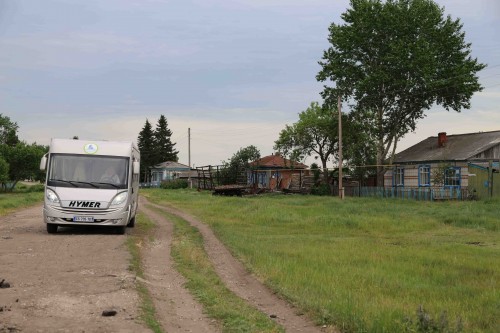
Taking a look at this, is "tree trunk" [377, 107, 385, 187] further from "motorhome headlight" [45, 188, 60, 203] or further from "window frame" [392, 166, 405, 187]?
"motorhome headlight" [45, 188, 60, 203]

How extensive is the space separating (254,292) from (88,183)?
326 inches

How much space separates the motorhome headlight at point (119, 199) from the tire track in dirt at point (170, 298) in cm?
249

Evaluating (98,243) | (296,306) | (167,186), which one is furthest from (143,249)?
(167,186)

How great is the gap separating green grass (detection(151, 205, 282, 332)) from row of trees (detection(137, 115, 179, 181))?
303ft

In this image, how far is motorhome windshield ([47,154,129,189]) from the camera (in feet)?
50.1

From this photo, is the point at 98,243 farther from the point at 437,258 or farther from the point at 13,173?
the point at 13,173

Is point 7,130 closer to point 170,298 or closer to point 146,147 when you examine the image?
point 146,147

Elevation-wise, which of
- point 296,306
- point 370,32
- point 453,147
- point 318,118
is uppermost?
point 370,32

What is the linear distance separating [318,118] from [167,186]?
2352cm

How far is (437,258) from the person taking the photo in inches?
482

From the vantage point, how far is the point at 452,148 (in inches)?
1916

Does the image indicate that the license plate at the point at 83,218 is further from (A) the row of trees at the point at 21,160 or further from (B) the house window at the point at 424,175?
(A) the row of trees at the point at 21,160

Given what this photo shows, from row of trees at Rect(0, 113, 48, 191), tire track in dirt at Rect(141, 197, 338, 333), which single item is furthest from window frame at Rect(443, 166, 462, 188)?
row of trees at Rect(0, 113, 48, 191)

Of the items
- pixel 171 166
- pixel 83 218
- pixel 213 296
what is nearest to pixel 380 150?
pixel 83 218
